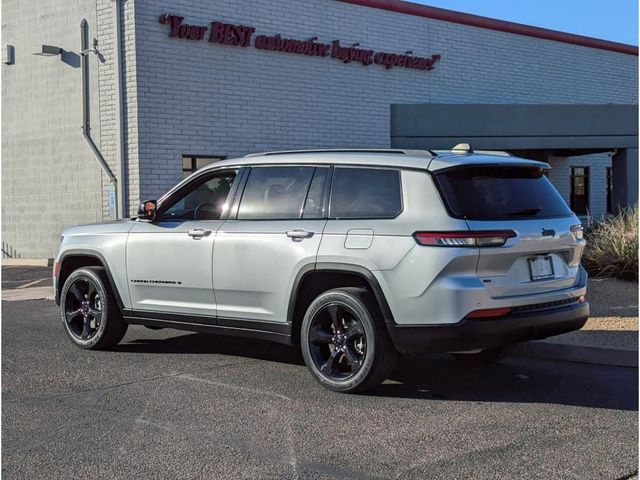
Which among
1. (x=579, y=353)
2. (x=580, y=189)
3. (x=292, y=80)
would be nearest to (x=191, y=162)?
(x=292, y=80)

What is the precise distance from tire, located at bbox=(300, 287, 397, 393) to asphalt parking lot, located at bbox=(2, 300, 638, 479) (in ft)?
0.57

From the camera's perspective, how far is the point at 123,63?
15.7 meters

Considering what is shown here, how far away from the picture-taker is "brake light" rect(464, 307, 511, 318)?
548 cm

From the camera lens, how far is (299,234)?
6.20 m

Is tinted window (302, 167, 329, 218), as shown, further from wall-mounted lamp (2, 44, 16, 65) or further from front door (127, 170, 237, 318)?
wall-mounted lamp (2, 44, 16, 65)

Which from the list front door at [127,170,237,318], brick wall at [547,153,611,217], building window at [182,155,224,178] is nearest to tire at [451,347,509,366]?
front door at [127,170,237,318]

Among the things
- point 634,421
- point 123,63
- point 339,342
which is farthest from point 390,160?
point 123,63

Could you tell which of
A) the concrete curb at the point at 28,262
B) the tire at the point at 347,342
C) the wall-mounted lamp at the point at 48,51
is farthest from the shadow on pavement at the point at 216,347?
the wall-mounted lamp at the point at 48,51

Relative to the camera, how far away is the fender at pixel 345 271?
5.72 m

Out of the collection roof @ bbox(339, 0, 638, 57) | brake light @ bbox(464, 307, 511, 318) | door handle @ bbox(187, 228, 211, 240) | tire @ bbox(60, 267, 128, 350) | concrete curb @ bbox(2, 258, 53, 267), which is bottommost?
concrete curb @ bbox(2, 258, 53, 267)

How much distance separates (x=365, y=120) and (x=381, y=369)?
13.9 meters

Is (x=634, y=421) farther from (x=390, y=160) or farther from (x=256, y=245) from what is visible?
(x=256, y=245)

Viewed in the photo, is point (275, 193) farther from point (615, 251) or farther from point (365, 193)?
point (615, 251)

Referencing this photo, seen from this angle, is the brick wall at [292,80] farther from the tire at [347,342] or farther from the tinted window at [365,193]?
the tire at [347,342]
